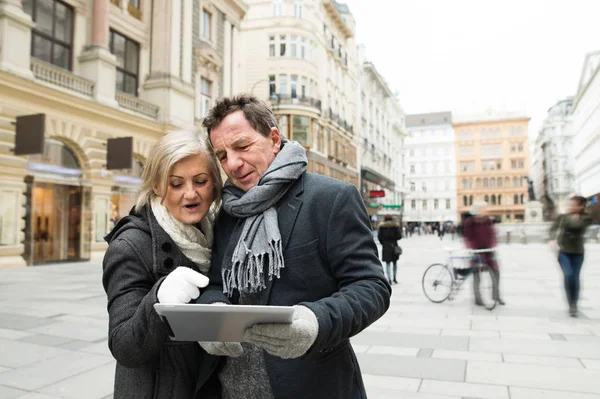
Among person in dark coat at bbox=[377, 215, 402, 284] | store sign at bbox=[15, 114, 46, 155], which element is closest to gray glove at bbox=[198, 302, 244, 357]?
person in dark coat at bbox=[377, 215, 402, 284]

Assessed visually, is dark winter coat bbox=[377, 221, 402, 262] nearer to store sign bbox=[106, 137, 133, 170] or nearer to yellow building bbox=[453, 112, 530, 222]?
store sign bbox=[106, 137, 133, 170]

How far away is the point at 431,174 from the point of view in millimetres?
93375

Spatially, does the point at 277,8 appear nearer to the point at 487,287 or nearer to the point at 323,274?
the point at 487,287

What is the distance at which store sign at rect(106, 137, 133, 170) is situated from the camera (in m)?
16.5

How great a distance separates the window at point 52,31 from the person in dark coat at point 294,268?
54.6 feet

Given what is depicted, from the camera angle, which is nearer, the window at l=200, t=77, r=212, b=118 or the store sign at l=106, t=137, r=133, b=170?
the store sign at l=106, t=137, r=133, b=170

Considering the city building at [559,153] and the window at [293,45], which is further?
the city building at [559,153]

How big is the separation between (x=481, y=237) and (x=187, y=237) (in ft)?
24.0

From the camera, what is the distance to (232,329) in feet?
4.32

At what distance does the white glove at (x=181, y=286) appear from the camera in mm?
1502

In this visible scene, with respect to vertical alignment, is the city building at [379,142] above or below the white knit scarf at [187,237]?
above

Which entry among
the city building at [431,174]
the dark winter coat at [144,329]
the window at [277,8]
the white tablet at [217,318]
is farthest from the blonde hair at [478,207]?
the city building at [431,174]

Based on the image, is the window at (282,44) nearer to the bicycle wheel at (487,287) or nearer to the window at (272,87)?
the window at (272,87)

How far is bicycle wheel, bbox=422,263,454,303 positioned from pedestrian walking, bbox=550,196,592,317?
6.54 feet
